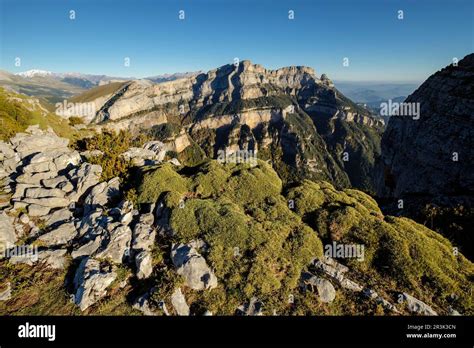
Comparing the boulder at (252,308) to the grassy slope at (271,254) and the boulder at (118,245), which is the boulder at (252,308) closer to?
the grassy slope at (271,254)

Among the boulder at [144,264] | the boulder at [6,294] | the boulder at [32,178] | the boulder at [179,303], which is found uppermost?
the boulder at [32,178]

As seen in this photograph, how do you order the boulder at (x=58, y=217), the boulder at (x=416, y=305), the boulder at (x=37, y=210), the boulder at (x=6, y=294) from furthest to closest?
1. the boulder at (x=37, y=210)
2. the boulder at (x=58, y=217)
3. the boulder at (x=6, y=294)
4. the boulder at (x=416, y=305)

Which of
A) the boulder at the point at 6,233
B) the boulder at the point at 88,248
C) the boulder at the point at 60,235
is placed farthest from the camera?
the boulder at the point at 60,235

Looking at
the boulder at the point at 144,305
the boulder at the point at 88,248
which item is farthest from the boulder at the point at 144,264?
the boulder at the point at 88,248

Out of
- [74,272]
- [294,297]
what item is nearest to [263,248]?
[294,297]

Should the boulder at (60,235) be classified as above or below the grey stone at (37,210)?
below

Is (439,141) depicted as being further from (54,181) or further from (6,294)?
(6,294)
